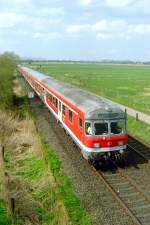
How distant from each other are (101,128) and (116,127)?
0.77 m

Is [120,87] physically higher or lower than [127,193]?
lower

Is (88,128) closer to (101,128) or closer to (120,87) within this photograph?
(101,128)

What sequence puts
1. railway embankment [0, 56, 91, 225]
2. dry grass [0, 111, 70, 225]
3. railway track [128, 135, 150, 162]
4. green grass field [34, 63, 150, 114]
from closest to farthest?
1. railway embankment [0, 56, 91, 225]
2. dry grass [0, 111, 70, 225]
3. railway track [128, 135, 150, 162]
4. green grass field [34, 63, 150, 114]

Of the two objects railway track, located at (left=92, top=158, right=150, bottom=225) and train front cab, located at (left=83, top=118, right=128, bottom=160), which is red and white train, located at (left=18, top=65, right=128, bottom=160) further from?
railway track, located at (left=92, top=158, right=150, bottom=225)

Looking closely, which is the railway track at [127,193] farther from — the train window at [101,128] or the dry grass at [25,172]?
the dry grass at [25,172]

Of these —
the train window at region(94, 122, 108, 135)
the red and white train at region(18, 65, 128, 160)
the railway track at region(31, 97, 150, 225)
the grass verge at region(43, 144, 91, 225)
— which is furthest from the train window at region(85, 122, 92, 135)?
the grass verge at region(43, 144, 91, 225)

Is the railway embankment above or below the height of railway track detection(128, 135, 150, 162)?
above

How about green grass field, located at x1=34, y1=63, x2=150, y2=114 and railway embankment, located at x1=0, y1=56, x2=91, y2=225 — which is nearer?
railway embankment, located at x1=0, y1=56, x2=91, y2=225

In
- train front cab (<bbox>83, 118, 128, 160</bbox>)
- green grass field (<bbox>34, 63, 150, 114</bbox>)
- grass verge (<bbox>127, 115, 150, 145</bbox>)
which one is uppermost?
train front cab (<bbox>83, 118, 128, 160</bbox>)

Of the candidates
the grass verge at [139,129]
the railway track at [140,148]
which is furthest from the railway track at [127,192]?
the grass verge at [139,129]

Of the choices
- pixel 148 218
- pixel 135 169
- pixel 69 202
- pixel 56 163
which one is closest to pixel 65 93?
pixel 56 163

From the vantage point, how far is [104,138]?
53.7 ft

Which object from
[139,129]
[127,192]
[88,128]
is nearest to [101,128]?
[88,128]

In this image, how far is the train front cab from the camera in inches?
641
